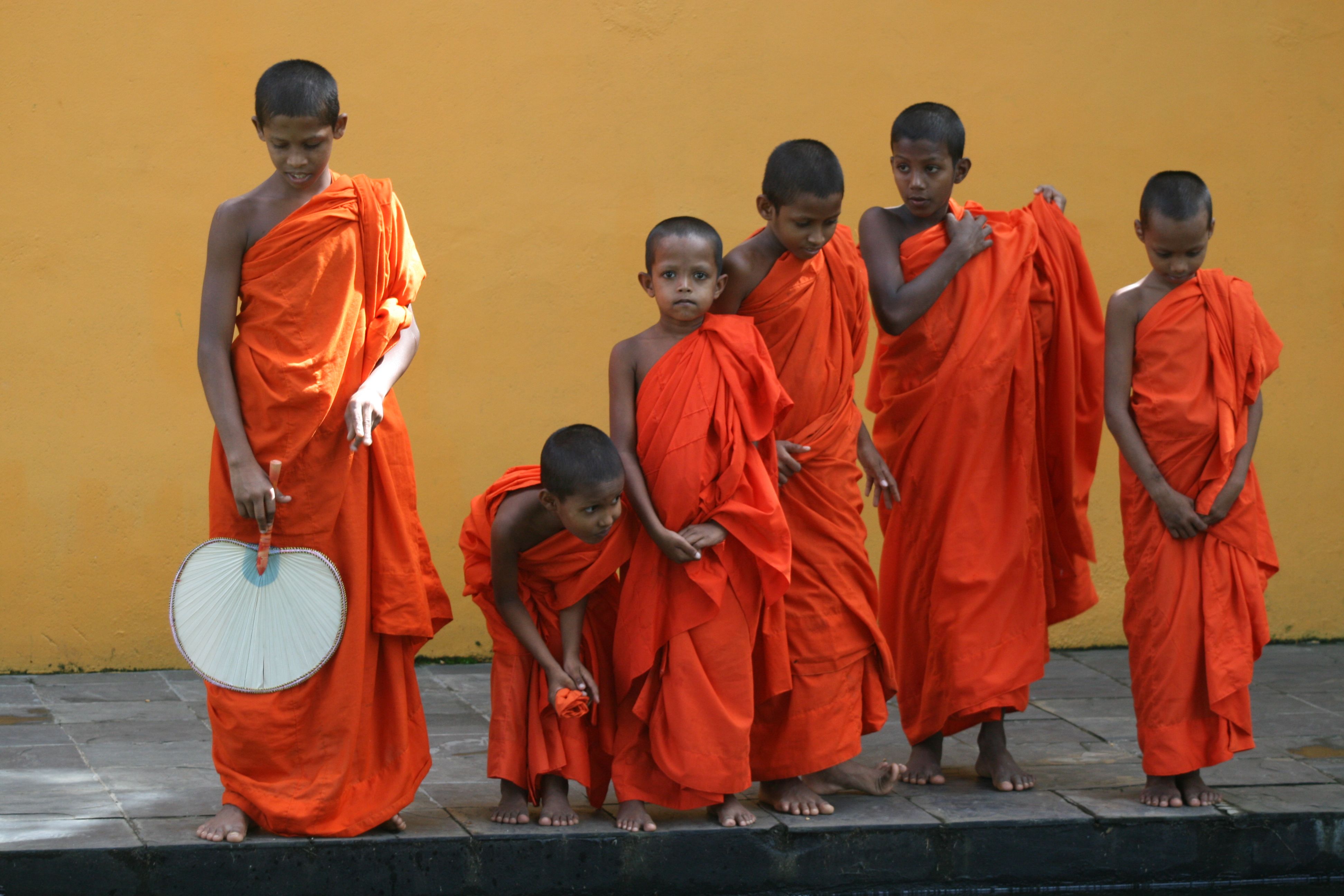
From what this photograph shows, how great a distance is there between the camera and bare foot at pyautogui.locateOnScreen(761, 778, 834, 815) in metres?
3.99

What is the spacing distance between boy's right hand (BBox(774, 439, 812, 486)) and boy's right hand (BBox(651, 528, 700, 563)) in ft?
1.17

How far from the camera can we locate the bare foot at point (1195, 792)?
13.5ft

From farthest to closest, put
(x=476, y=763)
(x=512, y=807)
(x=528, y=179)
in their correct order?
(x=528, y=179), (x=476, y=763), (x=512, y=807)

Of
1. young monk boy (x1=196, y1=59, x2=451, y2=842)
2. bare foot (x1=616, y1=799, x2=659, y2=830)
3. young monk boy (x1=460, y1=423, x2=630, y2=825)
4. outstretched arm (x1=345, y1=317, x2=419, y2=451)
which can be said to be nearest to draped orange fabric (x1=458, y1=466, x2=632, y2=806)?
young monk boy (x1=460, y1=423, x2=630, y2=825)

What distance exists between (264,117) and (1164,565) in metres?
2.62

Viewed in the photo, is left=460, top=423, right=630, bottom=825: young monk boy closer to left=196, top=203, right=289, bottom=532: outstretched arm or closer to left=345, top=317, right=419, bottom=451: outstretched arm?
left=345, top=317, right=419, bottom=451: outstretched arm

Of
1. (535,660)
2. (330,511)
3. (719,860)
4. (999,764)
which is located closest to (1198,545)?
(999,764)

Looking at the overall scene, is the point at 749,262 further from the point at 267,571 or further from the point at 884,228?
the point at 267,571

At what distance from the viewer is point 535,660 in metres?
3.89

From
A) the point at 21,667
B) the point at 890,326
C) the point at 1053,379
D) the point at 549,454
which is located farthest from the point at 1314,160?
the point at 21,667

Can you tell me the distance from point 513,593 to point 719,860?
2.80 feet

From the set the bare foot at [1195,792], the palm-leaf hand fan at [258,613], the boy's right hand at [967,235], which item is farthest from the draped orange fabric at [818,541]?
the palm-leaf hand fan at [258,613]

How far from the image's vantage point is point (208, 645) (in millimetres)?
3584

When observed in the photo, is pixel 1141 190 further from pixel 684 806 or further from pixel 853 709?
pixel 684 806
